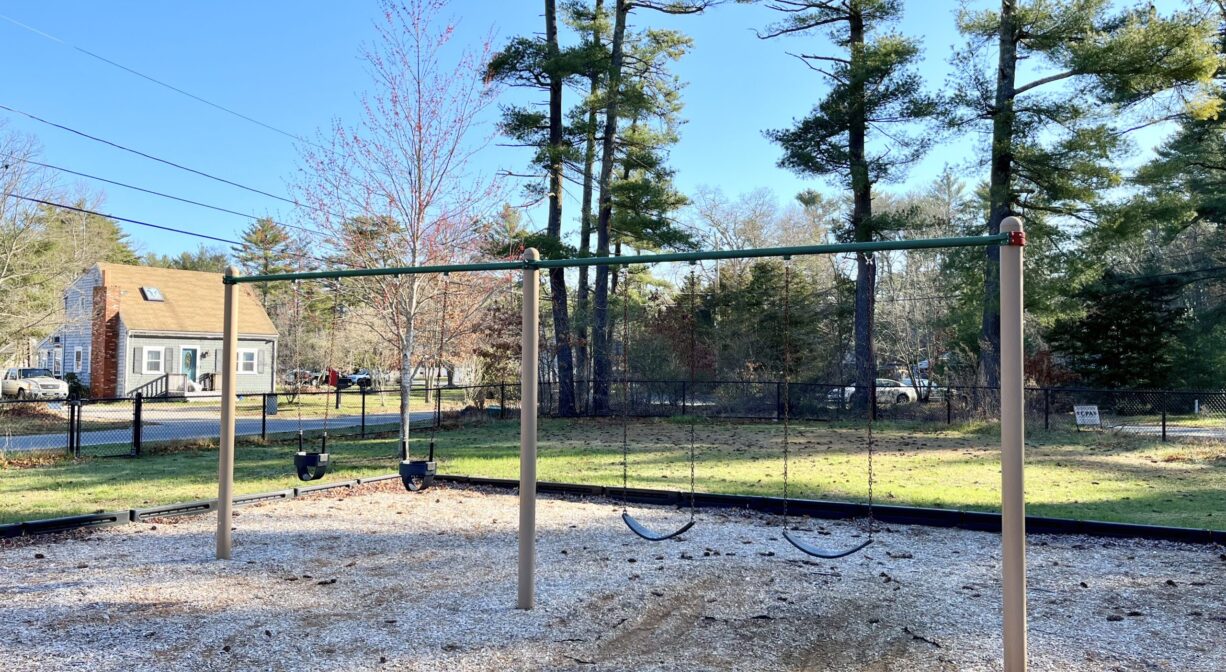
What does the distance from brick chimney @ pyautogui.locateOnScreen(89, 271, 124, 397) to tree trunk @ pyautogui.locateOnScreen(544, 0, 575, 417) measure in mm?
14548

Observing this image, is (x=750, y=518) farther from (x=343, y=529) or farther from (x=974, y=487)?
(x=343, y=529)

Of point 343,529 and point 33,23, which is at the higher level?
point 33,23

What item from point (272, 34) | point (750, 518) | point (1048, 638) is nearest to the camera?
point (1048, 638)

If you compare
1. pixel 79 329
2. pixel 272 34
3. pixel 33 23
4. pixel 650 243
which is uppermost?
pixel 272 34

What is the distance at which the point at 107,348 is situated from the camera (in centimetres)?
2375

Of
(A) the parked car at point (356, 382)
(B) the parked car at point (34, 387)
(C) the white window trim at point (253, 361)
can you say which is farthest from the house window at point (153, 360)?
(A) the parked car at point (356, 382)

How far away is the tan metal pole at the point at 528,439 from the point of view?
406cm

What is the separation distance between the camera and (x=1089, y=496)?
24.2 ft

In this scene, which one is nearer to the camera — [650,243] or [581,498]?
[581,498]

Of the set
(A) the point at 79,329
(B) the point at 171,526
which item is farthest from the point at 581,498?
(A) the point at 79,329

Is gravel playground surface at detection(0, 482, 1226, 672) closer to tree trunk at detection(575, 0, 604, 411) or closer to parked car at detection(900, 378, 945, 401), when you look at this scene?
tree trunk at detection(575, 0, 604, 411)

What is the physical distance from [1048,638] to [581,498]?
15.1 ft

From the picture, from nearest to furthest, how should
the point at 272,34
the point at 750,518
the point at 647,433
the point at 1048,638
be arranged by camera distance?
the point at 1048,638, the point at 750,518, the point at 647,433, the point at 272,34

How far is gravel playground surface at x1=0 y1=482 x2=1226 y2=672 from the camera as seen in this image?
335cm
